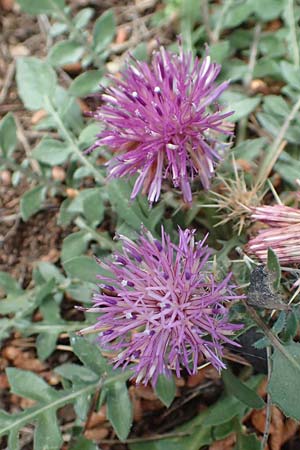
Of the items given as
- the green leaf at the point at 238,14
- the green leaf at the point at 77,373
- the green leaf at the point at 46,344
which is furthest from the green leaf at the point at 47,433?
the green leaf at the point at 238,14

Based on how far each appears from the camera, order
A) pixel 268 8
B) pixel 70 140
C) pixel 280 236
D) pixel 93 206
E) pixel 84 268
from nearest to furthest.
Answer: pixel 280 236, pixel 84 268, pixel 93 206, pixel 70 140, pixel 268 8

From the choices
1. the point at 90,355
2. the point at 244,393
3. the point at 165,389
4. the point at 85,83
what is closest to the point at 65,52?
the point at 85,83

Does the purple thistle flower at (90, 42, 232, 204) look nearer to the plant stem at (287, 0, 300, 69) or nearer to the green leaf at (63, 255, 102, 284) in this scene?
the green leaf at (63, 255, 102, 284)

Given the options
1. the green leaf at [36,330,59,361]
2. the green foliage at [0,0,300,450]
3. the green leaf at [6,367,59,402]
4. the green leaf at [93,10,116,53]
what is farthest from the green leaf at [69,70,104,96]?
the green leaf at [6,367,59,402]

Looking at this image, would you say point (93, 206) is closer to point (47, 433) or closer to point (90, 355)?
point (90, 355)

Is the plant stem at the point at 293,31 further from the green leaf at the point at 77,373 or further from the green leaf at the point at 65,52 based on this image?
the green leaf at the point at 77,373

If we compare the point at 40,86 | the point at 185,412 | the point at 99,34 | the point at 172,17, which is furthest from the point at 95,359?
the point at 172,17

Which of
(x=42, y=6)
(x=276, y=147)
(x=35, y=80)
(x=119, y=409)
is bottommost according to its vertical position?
(x=119, y=409)
